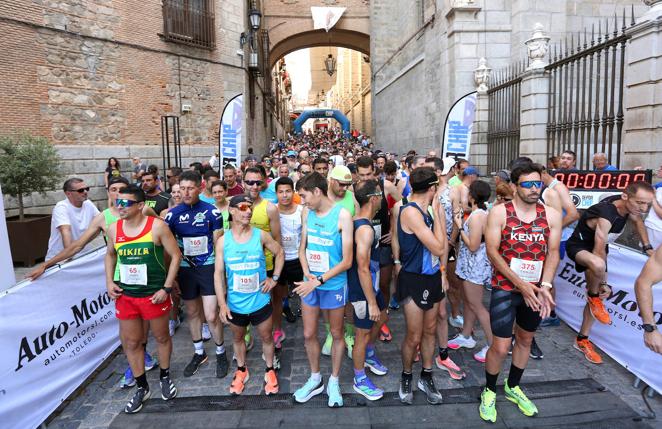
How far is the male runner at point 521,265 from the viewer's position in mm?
3311

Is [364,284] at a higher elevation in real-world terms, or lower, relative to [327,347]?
higher

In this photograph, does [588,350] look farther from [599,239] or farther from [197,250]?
[197,250]

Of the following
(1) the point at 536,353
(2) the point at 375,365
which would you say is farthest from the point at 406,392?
(1) the point at 536,353

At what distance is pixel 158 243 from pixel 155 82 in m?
12.5

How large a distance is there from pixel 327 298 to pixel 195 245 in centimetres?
167

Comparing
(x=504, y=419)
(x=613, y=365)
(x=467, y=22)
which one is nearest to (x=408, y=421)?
(x=504, y=419)

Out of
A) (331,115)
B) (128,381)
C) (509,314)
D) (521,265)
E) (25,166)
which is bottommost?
(128,381)

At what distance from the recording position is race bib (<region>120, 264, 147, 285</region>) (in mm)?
3650

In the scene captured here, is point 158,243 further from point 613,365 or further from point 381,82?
point 381,82

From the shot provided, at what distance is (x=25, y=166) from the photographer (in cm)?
806

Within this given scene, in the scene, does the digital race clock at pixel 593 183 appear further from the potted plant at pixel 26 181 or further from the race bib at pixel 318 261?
the potted plant at pixel 26 181

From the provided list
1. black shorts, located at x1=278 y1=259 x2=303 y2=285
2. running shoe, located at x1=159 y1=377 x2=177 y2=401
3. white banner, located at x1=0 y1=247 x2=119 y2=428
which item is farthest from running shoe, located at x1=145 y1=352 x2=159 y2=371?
black shorts, located at x1=278 y1=259 x2=303 y2=285

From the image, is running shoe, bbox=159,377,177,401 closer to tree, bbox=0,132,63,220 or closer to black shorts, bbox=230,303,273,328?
black shorts, bbox=230,303,273,328

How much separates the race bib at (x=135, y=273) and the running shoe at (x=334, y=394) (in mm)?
1962
